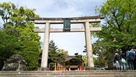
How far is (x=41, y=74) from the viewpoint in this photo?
1126 cm

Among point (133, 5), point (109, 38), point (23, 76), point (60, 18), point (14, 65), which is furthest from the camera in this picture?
point (109, 38)

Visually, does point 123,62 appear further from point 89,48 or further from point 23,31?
point 23,31

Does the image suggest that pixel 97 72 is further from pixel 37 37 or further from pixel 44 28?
pixel 37 37

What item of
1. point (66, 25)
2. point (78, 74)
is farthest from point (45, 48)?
point (78, 74)

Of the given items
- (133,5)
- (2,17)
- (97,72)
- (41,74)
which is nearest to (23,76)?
(41,74)

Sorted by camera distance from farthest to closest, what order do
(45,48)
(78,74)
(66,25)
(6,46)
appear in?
1. (6,46)
2. (66,25)
3. (45,48)
4. (78,74)

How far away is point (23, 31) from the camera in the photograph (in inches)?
999

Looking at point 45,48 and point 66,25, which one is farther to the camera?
point 66,25

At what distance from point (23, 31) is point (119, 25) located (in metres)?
12.3

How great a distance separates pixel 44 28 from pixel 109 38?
7.73 m

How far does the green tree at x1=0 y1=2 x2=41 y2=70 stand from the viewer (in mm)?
23345

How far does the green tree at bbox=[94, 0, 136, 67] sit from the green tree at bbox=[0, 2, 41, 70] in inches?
335

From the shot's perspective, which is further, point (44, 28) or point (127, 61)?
point (44, 28)

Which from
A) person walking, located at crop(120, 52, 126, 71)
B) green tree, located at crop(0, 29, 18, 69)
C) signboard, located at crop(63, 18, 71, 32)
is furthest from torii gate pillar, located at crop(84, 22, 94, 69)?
green tree, located at crop(0, 29, 18, 69)
